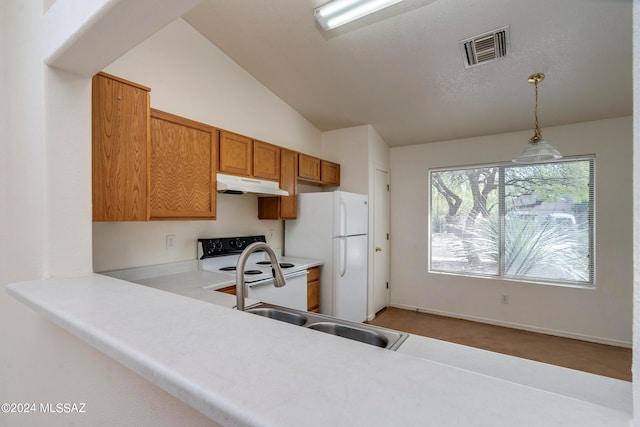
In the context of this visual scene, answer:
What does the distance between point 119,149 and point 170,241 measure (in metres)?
0.98

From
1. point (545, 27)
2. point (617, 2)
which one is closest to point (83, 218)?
point (545, 27)

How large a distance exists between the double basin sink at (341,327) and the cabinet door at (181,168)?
3.77 feet

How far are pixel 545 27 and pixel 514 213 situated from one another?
2.18 meters

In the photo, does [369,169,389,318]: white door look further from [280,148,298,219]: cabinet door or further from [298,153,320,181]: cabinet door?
[280,148,298,219]: cabinet door

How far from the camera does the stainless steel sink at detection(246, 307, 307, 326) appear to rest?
1.33 metres

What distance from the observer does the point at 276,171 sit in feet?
10.1

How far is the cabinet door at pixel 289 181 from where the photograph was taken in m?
3.16

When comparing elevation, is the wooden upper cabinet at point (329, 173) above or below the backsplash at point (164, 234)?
above

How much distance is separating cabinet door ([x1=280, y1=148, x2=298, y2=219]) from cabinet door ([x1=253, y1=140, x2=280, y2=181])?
0.07m

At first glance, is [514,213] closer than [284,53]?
No

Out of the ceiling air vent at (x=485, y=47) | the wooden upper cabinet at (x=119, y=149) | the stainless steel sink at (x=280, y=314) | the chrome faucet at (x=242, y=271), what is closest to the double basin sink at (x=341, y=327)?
the stainless steel sink at (x=280, y=314)

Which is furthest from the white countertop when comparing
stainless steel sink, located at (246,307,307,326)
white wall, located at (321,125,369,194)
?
white wall, located at (321,125,369,194)

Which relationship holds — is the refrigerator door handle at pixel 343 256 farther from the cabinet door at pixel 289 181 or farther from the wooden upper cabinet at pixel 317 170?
the wooden upper cabinet at pixel 317 170

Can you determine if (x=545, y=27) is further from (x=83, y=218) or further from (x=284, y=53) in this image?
(x=83, y=218)
